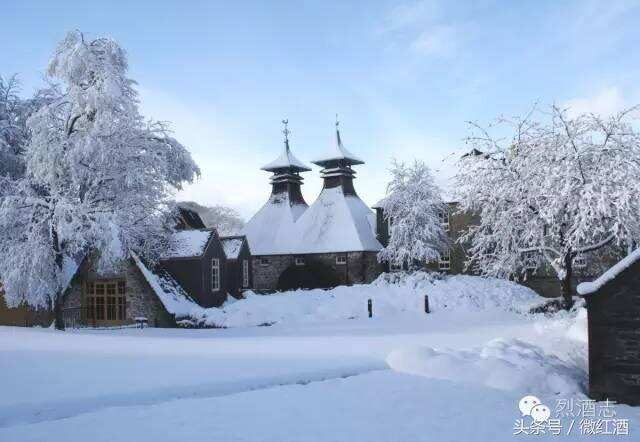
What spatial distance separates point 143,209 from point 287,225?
2160 centimetres

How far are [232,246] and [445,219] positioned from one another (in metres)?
14.1

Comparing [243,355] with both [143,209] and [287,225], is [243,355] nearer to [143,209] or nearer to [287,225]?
[143,209]

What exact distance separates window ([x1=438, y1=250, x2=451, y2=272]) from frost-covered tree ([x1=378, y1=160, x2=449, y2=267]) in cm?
96

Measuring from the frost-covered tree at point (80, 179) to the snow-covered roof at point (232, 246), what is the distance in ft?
39.0

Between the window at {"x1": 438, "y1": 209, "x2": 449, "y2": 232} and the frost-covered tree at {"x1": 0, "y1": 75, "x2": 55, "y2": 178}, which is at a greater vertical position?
the frost-covered tree at {"x1": 0, "y1": 75, "x2": 55, "y2": 178}

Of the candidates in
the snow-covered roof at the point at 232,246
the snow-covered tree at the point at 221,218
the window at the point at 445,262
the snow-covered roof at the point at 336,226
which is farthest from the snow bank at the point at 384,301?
the snow-covered tree at the point at 221,218

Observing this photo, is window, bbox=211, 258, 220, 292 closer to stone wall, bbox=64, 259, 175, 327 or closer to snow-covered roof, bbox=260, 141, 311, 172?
stone wall, bbox=64, 259, 175, 327

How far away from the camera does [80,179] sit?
69.4 ft

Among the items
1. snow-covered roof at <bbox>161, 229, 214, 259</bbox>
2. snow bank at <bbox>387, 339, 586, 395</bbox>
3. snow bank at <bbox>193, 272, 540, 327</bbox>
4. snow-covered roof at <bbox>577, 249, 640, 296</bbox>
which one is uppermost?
snow-covered roof at <bbox>161, 229, 214, 259</bbox>

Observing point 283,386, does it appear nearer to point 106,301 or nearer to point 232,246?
point 106,301

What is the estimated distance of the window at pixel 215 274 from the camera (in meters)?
30.5

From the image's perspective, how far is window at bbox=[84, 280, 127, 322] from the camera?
27.7m

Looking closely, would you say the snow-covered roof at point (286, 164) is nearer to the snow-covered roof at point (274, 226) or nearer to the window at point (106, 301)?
the snow-covered roof at point (274, 226)

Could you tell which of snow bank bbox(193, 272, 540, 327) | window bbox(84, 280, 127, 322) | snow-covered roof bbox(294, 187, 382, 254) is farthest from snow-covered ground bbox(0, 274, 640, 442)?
snow-covered roof bbox(294, 187, 382, 254)
